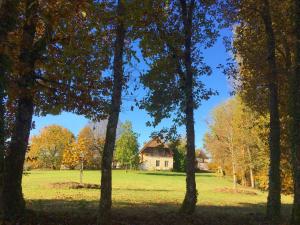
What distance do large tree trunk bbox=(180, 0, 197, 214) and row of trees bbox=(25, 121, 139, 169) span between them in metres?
18.5

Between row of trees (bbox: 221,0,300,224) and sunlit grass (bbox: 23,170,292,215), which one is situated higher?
row of trees (bbox: 221,0,300,224)

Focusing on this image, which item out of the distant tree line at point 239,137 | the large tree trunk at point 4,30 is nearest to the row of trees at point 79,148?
the distant tree line at point 239,137

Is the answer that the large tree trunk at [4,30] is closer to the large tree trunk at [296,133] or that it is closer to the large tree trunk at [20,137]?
the large tree trunk at [20,137]

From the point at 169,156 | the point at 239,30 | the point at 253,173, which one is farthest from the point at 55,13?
the point at 169,156

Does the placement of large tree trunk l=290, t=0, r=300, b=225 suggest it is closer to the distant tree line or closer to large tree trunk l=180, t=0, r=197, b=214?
large tree trunk l=180, t=0, r=197, b=214

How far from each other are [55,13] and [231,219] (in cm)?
990

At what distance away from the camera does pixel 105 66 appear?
51.0ft

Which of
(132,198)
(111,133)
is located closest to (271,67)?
(111,133)

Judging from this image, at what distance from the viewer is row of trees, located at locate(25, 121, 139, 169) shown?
1570 inches

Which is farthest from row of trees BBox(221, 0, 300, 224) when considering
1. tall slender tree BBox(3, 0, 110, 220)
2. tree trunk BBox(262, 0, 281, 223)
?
tall slender tree BBox(3, 0, 110, 220)

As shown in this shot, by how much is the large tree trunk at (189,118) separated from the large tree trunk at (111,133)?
455 centimetres

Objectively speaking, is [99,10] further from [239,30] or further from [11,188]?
[239,30]

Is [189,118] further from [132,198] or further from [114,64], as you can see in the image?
[132,198]

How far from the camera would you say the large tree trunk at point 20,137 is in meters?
13.4
